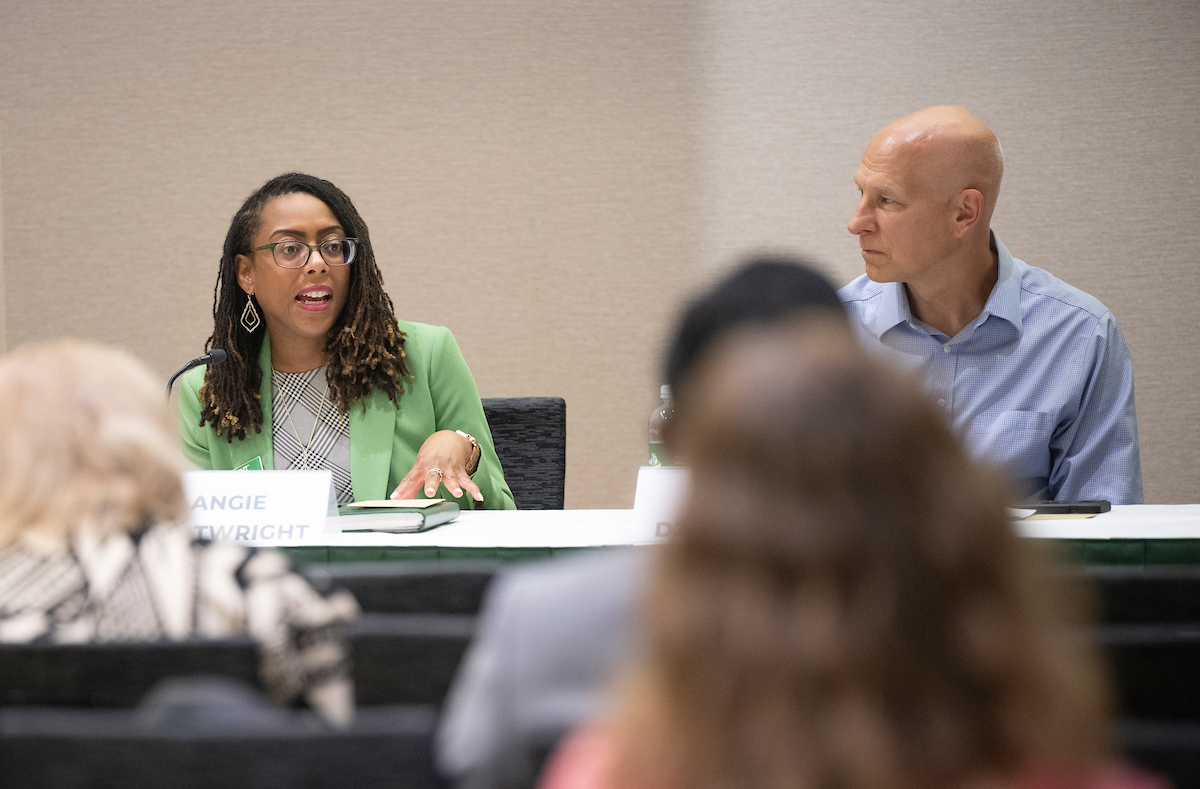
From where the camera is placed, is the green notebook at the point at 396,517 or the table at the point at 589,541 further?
the green notebook at the point at 396,517

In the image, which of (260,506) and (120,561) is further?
(260,506)

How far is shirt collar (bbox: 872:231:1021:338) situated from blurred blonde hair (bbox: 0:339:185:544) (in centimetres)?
189

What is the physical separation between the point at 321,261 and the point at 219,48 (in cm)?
204

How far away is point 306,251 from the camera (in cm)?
267

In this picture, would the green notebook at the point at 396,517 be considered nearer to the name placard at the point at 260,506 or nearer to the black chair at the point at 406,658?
the name placard at the point at 260,506

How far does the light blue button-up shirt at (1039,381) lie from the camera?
2.29 metres

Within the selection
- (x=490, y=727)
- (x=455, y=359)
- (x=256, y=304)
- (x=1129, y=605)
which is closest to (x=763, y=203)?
(x=455, y=359)

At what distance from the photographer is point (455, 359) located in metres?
Result: 2.78

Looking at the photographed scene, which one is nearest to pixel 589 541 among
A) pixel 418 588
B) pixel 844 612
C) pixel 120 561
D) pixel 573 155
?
pixel 418 588

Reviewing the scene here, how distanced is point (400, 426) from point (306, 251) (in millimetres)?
533

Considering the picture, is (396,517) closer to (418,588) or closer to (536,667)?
(418,588)

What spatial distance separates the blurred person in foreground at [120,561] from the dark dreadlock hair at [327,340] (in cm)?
146

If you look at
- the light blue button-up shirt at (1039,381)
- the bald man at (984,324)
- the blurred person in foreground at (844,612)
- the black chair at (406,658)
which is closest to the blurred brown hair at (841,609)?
the blurred person in foreground at (844,612)

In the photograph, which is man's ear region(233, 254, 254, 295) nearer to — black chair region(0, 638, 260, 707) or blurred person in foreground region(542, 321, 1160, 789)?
black chair region(0, 638, 260, 707)
